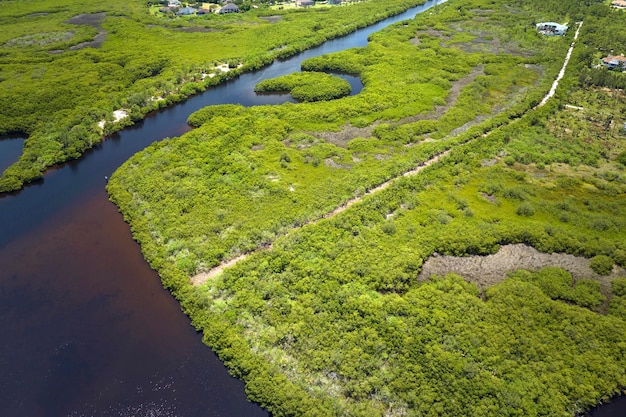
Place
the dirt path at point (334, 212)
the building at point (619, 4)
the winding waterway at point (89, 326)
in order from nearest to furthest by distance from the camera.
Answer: the winding waterway at point (89, 326) → the dirt path at point (334, 212) → the building at point (619, 4)

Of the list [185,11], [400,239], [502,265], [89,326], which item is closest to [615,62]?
[502,265]

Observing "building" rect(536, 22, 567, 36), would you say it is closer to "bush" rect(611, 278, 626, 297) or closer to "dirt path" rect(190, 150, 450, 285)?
"dirt path" rect(190, 150, 450, 285)

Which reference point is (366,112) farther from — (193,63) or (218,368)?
(218,368)

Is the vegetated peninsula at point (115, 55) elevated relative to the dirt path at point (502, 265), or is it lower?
elevated

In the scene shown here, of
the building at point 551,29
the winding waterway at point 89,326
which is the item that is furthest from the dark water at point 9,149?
the building at point 551,29

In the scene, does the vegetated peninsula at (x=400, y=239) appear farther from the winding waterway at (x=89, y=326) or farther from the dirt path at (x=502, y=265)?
the winding waterway at (x=89, y=326)

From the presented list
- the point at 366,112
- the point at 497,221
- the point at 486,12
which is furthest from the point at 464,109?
the point at 486,12

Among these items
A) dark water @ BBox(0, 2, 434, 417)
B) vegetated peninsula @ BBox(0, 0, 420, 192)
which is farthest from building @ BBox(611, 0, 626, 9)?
dark water @ BBox(0, 2, 434, 417)
